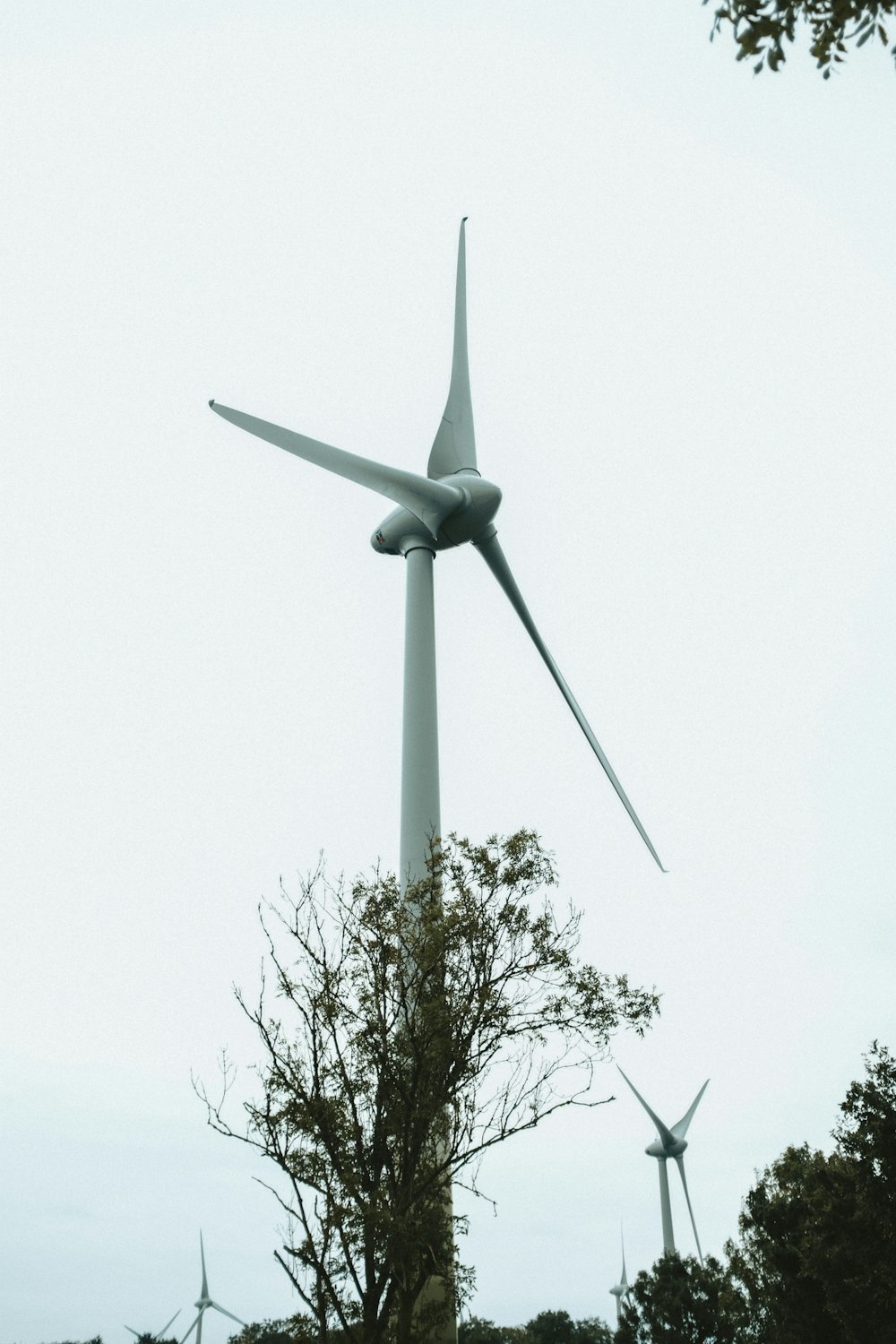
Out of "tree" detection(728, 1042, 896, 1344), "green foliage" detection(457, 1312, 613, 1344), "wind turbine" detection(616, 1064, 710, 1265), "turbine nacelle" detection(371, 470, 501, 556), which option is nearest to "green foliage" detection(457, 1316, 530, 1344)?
"green foliage" detection(457, 1312, 613, 1344)

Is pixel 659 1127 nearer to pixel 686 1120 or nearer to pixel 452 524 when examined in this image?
pixel 686 1120

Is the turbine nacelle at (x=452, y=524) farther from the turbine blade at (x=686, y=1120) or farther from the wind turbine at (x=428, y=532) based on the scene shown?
the turbine blade at (x=686, y=1120)

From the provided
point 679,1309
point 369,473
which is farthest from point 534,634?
point 679,1309

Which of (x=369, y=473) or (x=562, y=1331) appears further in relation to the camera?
(x=562, y=1331)

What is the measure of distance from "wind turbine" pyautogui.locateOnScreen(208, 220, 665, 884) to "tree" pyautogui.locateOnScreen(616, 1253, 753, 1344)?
35145 mm

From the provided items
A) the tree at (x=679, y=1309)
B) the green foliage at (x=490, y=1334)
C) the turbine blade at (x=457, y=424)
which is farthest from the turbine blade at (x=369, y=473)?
the green foliage at (x=490, y=1334)

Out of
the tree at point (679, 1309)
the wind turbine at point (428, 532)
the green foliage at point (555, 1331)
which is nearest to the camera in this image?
the wind turbine at point (428, 532)

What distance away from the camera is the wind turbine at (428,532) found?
89.9 feet

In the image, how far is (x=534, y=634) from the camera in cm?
3409

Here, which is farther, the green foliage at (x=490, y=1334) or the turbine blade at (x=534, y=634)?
the green foliage at (x=490, y=1334)

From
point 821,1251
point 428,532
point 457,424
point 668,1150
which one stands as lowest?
point 821,1251

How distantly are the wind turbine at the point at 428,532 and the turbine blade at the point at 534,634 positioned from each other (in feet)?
0.09

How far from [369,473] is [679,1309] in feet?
161

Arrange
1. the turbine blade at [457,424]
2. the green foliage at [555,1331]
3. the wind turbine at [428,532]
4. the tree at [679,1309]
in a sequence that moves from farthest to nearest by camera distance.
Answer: the green foliage at [555,1331]
the tree at [679,1309]
the turbine blade at [457,424]
the wind turbine at [428,532]
